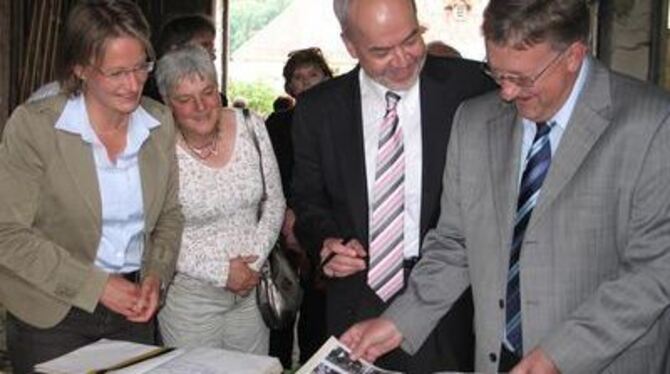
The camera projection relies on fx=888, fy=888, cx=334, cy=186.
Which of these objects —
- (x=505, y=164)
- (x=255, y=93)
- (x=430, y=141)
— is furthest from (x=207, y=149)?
(x=255, y=93)

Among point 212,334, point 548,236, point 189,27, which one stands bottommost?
point 212,334

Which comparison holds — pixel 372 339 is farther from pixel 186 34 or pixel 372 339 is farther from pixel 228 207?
pixel 186 34

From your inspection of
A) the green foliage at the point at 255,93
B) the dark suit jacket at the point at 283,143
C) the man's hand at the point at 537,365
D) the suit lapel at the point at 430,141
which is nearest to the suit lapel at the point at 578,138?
the man's hand at the point at 537,365

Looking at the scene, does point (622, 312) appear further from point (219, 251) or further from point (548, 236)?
point (219, 251)

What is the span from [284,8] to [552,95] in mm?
8749

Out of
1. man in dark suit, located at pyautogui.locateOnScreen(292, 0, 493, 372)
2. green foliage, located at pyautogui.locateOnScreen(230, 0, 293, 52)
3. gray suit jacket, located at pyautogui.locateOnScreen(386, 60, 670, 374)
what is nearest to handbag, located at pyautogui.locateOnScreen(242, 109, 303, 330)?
man in dark suit, located at pyautogui.locateOnScreen(292, 0, 493, 372)

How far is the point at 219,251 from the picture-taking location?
2.87m

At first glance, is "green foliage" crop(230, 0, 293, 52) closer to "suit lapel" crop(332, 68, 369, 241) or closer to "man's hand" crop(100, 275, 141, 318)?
"suit lapel" crop(332, 68, 369, 241)

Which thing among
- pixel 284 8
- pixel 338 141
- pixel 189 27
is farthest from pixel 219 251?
pixel 284 8

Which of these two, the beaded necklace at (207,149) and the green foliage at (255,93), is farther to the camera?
the green foliage at (255,93)

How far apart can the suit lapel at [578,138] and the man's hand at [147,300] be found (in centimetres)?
110

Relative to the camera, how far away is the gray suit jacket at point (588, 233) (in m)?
1.84

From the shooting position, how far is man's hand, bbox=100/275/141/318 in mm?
2340

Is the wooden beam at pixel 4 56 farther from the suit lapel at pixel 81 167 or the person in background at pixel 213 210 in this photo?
the suit lapel at pixel 81 167
